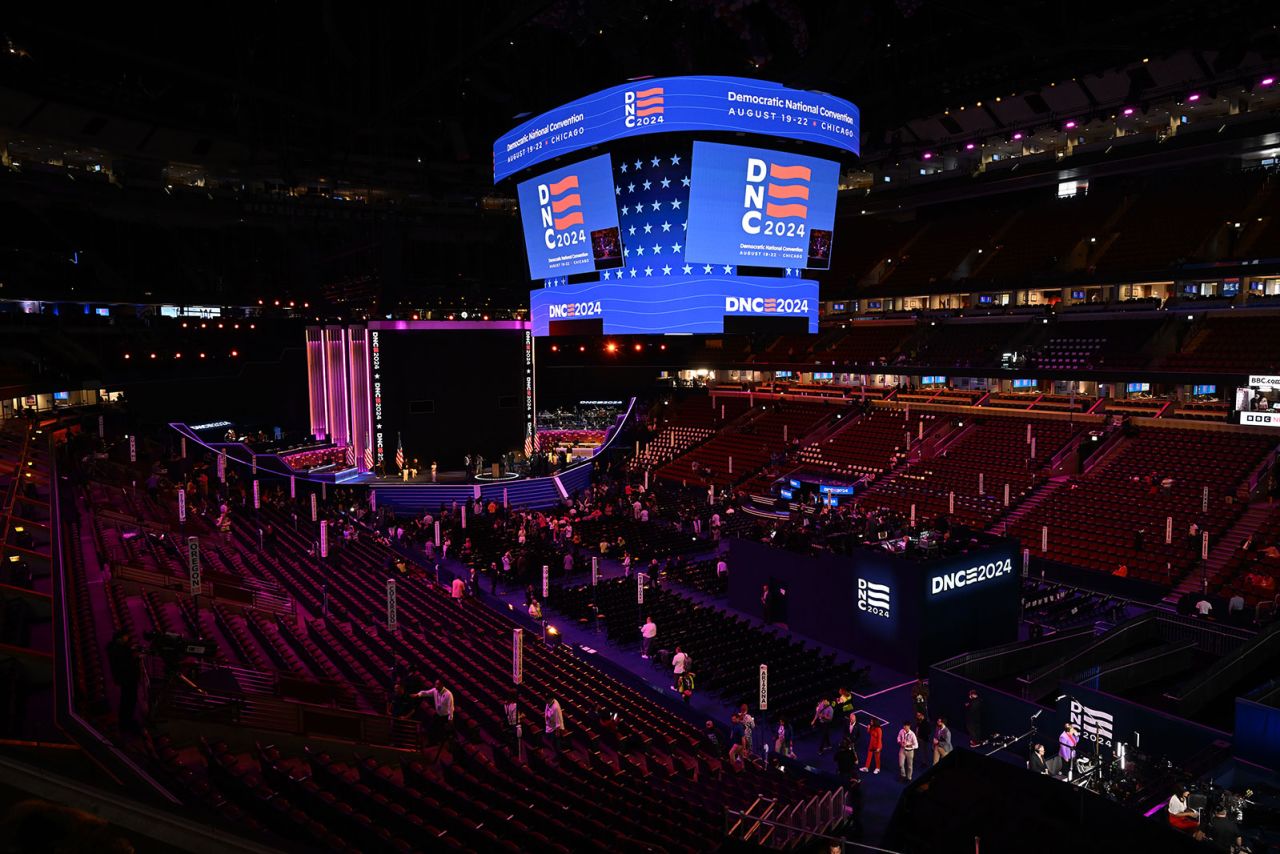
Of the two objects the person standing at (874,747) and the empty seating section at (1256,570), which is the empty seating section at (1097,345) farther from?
the person standing at (874,747)

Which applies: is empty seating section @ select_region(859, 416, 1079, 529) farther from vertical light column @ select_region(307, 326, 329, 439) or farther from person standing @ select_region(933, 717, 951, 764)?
vertical light column @ select_region(307, 326, 329, 439)

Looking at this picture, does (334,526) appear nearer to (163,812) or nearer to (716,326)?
(716,326)

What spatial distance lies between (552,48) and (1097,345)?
75.7ft

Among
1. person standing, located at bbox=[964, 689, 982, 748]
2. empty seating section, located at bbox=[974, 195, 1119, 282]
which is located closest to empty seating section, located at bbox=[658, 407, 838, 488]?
empty seating section, located at bbox=[974, 195, 1119, 282]

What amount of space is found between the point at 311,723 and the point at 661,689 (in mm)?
7817

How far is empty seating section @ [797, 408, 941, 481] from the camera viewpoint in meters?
32.2

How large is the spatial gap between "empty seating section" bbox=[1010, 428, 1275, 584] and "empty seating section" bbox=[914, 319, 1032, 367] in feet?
25.2

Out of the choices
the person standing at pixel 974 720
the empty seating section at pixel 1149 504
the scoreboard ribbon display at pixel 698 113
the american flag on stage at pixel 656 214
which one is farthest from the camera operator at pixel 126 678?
the empty seating section at pixel 1149 504

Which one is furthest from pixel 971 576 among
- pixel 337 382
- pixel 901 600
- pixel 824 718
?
pixel 337 382

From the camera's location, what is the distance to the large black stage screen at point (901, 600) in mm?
17516

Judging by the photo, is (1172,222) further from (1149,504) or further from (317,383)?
(317,383)

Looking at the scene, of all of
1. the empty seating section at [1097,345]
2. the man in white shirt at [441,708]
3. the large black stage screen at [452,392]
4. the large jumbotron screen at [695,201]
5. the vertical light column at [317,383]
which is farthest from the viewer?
the vertical light column at [317,383]

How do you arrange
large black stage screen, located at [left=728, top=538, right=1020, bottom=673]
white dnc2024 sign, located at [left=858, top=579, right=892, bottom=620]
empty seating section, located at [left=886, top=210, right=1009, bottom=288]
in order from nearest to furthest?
large black stage screen, located at [left=728, top=538, right=1020, bottom=673], white dnc2024 sign, located at [left=858, top=579, right=892, bottom=620], empty seating section, located at [left=886, top=210, right=1009, bottom=288]

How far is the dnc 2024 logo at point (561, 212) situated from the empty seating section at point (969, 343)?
74.2ft
